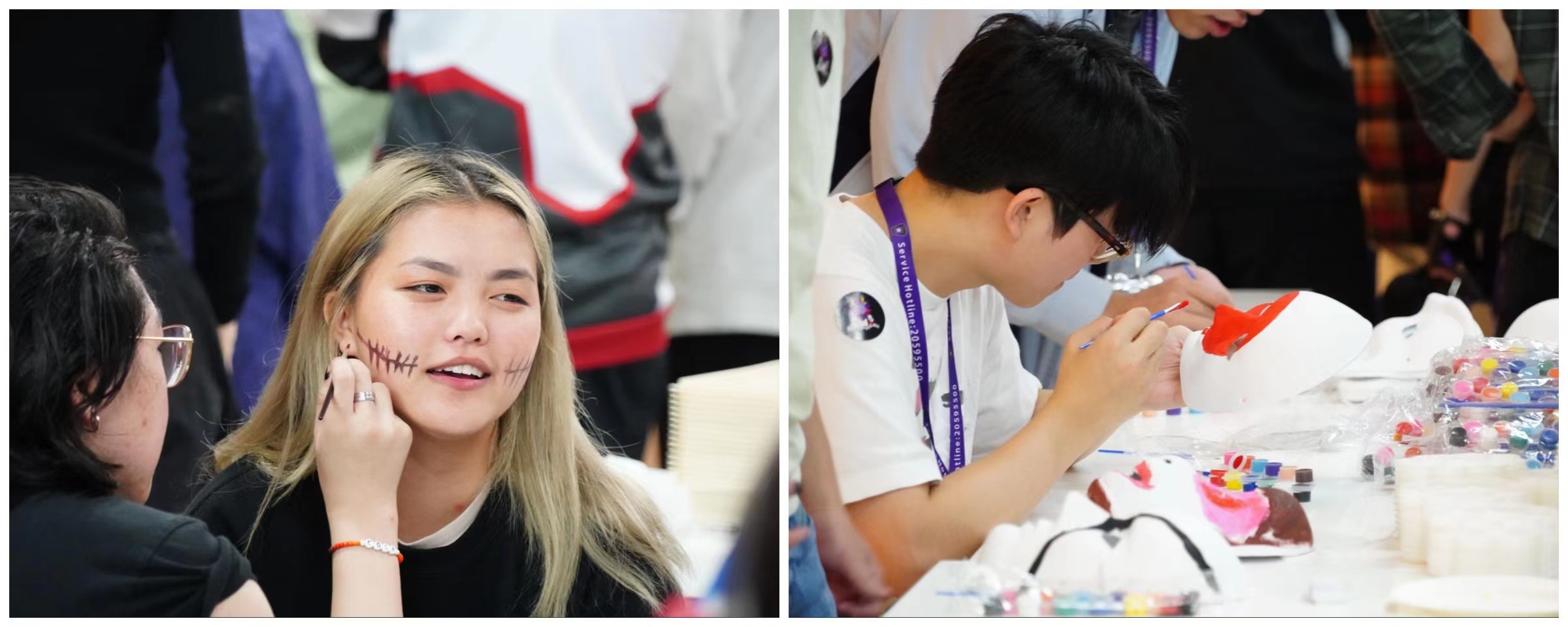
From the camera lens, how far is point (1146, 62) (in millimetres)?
2047

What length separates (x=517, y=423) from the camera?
1.95m

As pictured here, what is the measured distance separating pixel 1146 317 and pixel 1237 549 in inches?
12.4

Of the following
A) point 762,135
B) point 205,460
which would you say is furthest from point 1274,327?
point 205,460

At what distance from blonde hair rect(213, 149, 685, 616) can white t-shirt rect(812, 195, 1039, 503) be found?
11.8 inches

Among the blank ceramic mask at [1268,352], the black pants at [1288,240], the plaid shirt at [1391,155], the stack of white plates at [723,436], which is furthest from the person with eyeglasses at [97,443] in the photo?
the plaid shirt at [1391,155]

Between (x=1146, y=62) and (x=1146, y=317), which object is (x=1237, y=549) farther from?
(x=1146, y=62)

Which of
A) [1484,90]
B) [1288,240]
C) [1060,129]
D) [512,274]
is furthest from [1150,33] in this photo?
[512,274]

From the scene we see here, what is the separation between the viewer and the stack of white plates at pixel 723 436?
2.00m

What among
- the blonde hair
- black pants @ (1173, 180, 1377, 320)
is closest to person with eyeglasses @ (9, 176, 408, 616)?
the blonde hair

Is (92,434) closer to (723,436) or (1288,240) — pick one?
(723,436)

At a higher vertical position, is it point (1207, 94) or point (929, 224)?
point (1207, 94)

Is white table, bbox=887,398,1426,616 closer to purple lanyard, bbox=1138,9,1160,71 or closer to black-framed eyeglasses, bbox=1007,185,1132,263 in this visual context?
black-framed eyeglasses, bbox=1007,185,1132,263

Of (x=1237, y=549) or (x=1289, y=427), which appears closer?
(x=1237, y=549)

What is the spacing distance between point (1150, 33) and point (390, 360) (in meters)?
1.08
